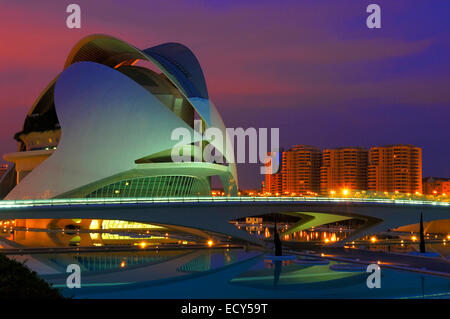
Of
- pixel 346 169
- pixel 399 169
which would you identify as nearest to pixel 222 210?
pixel 399 169

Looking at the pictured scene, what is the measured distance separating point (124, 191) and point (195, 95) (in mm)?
12058

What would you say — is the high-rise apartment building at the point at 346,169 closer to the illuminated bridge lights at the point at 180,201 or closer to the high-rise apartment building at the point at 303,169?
the high-rise apartment building at the point at 303,169

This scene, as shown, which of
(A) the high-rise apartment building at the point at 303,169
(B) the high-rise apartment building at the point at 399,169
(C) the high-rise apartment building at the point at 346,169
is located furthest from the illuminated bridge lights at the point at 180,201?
(A) the high-rise apartment building at the point at 303,169

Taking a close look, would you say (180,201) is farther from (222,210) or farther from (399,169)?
(399,169)

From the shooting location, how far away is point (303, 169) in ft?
595

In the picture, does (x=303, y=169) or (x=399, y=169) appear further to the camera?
(x=303, y=169)

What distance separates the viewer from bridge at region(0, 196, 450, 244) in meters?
40.9

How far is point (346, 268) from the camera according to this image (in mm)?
34688

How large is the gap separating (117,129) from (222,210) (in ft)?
44.6

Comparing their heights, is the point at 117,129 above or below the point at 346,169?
above

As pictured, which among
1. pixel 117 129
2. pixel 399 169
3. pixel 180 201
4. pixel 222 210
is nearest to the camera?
pixel 180 201

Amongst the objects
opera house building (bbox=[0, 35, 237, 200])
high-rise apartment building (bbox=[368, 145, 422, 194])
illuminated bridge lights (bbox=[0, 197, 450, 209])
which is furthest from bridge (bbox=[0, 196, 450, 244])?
high-rise apartment building (bbox=[368, 145, 422, 194])
